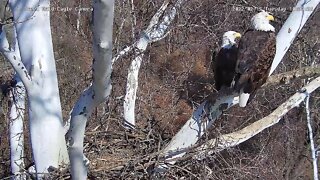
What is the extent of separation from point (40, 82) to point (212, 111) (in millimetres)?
1496

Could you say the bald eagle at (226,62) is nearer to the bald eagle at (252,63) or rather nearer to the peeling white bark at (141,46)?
the bald eagle at (252,63)

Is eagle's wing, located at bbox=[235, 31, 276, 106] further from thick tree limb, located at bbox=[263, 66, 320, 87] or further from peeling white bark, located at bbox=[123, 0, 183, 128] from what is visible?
peeling white bark, located at bbox=[123, 0, 183, 128]

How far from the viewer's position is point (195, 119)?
4.08 m

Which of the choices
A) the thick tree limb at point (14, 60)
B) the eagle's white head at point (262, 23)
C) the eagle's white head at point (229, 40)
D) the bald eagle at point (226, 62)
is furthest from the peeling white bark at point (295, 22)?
the thick tree limb at point (14, 60)

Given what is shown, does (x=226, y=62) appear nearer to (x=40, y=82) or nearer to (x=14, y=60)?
(x=40, y=82)

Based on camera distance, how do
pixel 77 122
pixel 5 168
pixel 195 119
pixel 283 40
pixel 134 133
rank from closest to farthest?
pixel 77 122 < pixel 195 119 < pixel 283 40 < pixel 134 133 < pixel 5 168

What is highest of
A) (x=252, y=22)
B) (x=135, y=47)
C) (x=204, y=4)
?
(x=204, y=4)

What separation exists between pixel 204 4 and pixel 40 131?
522cm

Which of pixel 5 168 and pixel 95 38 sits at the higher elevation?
pixel 5 168

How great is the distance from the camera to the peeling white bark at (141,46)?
5629 millimetres

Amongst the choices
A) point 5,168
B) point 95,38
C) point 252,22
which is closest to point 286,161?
point 5,168

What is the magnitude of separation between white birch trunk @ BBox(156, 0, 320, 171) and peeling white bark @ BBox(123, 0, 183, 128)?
1.47m

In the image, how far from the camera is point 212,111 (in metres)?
4.16

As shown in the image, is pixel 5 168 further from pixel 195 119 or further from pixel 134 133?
pixel 195 119
